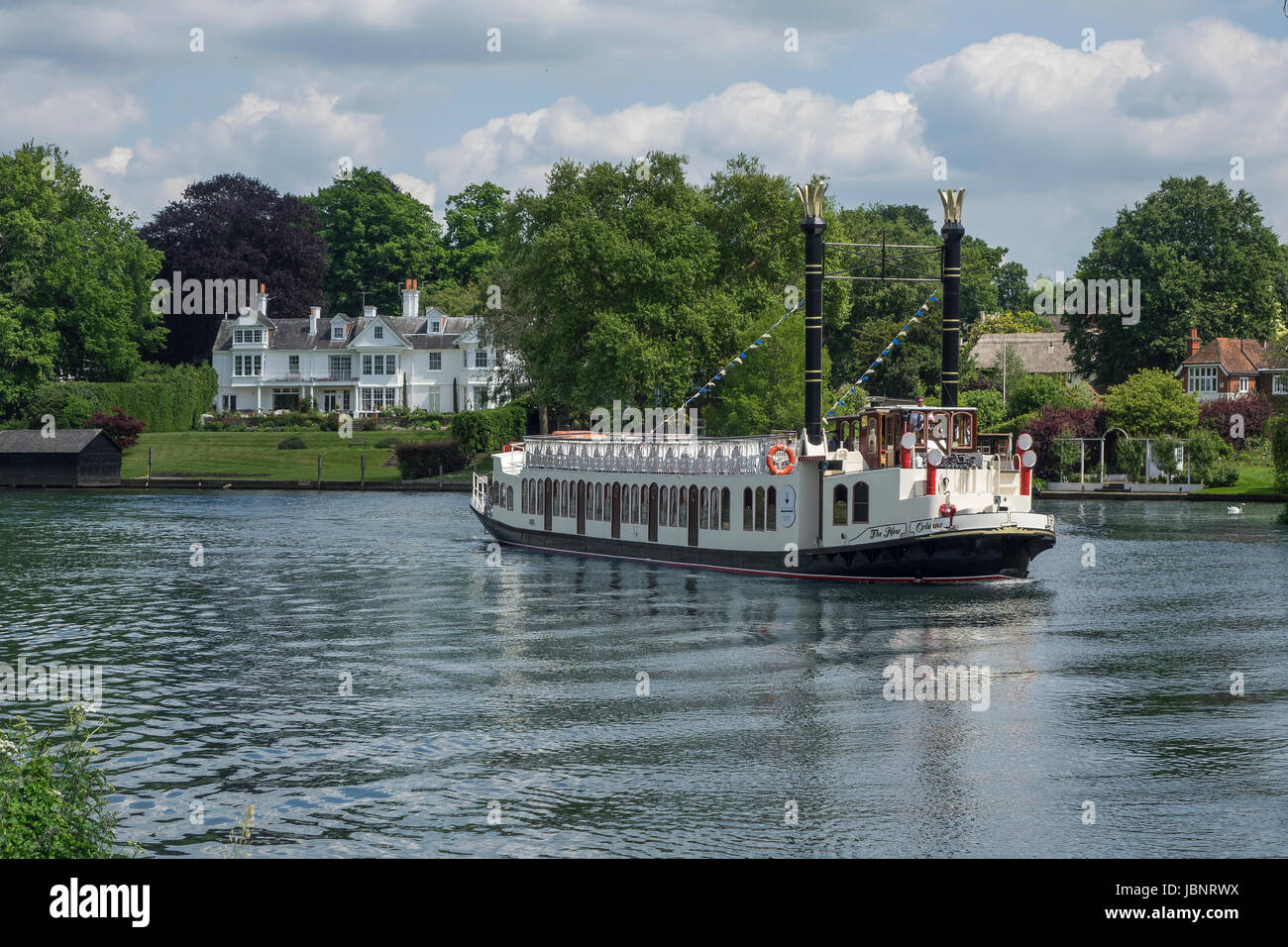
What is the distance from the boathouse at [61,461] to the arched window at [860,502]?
248 feet

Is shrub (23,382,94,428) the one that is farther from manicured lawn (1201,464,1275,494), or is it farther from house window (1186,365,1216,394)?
house window (1186,365,1216,394)

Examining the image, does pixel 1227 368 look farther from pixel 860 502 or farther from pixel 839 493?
pixel 860 502

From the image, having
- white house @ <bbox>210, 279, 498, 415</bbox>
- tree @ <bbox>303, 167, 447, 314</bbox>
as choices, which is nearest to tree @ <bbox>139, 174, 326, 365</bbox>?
white house @ <bbox>210, 279, 498, 415</bbox>

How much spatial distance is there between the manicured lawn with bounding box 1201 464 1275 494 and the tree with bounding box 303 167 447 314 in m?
97.1

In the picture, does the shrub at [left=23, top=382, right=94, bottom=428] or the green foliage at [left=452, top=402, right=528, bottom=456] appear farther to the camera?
the shrub at [left=23, top=382, right=94, bottom=428]

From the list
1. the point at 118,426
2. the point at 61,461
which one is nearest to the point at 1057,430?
the point at 61,461

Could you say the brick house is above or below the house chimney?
below

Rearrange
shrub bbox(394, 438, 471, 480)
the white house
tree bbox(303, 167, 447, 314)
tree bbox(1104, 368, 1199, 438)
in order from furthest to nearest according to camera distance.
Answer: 1. tree bbox(303, 167, 447, 314)
2. the white house
3. shrub bbox(394, 438, 471, 480)
4. tree bbox(1104, 368, 1199, 438)

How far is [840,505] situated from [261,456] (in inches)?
2916

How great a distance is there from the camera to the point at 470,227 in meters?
167

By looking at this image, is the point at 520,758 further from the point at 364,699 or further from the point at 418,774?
the point at 364,699

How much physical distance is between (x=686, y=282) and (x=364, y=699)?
62.9 metres

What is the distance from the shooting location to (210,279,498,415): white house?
136 m

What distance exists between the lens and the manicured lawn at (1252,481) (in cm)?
9081
